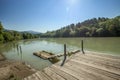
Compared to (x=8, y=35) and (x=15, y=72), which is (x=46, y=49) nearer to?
(x=15, y=72)

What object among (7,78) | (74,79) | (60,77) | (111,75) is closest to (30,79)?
(60,77)

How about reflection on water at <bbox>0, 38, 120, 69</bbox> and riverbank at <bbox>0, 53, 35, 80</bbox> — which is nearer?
riverbank at <bbox>0, 53, 35, 80</bbox>

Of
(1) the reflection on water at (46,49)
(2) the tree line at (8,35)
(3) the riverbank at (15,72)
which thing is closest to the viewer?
(3) the riverbank at (15,72)

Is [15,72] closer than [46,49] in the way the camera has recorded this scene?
Yes

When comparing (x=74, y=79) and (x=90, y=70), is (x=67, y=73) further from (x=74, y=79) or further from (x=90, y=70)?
(x=90, y=70)

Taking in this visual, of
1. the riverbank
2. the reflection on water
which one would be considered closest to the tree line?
the reflection on water

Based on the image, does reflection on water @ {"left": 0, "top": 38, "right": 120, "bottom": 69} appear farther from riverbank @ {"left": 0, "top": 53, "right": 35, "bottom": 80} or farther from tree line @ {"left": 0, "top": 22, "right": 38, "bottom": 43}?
tree line @ {"left": 0, "top": 22, "right": 38, "bottom": 43}

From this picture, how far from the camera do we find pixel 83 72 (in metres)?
4.13

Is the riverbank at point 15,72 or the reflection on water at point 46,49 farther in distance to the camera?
the reflection on water at point 46,49

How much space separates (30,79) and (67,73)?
5.84 feet

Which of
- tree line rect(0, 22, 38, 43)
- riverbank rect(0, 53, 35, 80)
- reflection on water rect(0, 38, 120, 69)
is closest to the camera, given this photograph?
riverbank rect(0, 53, 35, 80)

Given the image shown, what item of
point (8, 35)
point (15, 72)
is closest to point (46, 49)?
point (15, 72)

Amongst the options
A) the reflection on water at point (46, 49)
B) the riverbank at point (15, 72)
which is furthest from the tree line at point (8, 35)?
the riverbank at point (15, 72)

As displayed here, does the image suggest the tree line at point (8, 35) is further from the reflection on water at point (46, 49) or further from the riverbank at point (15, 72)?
the riverbank at point (15, 72)
